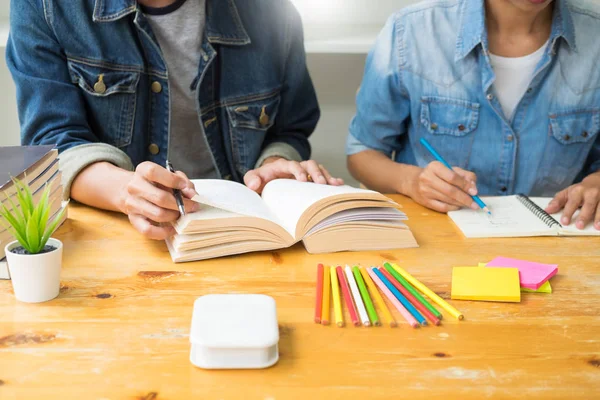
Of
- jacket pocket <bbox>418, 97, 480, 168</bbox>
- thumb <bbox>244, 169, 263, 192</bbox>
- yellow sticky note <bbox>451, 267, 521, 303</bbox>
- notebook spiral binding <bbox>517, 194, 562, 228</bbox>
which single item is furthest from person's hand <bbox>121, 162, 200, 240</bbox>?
jacket pocket <bbox>418, 97, 480, 168</bbox>

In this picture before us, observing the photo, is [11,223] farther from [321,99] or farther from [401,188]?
[321,99]

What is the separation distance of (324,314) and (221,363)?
0.19 metres

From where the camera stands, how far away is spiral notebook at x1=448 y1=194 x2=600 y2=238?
1.31m

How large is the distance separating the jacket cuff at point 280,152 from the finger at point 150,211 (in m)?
0.57

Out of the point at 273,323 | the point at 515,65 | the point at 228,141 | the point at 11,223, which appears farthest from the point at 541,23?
the point at 11,223

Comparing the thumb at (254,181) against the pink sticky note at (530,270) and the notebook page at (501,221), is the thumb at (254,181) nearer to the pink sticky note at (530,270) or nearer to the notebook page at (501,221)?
the notebook page at (501,221)

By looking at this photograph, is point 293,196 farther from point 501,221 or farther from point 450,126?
point 450,126

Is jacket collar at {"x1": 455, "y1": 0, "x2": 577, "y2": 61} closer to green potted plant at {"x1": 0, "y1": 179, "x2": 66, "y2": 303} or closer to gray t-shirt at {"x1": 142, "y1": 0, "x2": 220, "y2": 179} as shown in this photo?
gray t-shirt at {"x1": 142, "y1": 0, "x2": 220, "y2": 179}

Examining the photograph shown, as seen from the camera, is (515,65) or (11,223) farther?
(515,65)

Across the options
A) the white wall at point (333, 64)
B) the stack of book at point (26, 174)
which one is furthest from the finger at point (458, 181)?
the white wall at point (333, 64)

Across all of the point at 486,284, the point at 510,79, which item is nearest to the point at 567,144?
the point at 510,79

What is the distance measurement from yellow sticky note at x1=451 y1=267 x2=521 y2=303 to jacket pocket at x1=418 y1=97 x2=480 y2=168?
0.72 m

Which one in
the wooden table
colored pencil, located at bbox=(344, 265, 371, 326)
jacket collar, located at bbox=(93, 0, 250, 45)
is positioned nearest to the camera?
the wooden table

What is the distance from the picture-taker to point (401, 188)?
1587 millimetres
